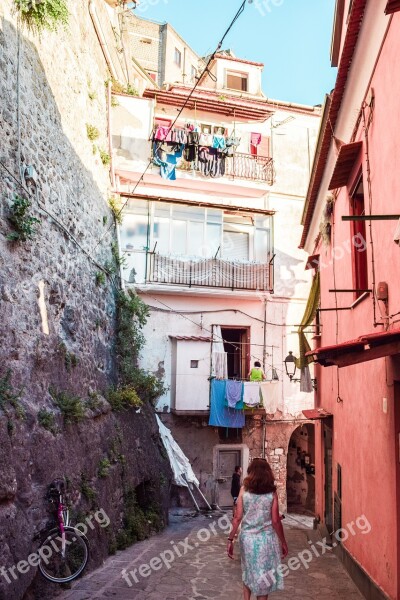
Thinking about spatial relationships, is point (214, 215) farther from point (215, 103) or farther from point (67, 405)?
point (67, 405)

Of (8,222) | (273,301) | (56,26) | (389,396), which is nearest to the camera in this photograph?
(389,396)

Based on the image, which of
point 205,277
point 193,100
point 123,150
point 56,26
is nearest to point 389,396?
point 56,26

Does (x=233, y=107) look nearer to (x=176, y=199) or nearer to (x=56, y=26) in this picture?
(x=176, y=199)

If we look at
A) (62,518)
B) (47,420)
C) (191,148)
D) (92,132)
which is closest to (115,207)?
(92,132)

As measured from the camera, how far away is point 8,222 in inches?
275

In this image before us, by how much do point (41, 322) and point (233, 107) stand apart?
13.1 meters

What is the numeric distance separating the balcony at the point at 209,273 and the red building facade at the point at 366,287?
7.20m

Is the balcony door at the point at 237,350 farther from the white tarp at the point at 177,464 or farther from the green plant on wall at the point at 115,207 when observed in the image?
the green plant on wall at the point at 115,207

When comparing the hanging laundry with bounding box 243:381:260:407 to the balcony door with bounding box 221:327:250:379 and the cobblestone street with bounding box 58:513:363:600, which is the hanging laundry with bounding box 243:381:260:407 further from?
the cobblestone street with bounding box 58:513:363:600

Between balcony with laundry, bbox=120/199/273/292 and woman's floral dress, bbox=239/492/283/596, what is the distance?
38.1ft

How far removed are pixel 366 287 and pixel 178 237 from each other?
34.1 ft

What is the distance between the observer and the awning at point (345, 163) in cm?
698

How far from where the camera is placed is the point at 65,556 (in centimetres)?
685

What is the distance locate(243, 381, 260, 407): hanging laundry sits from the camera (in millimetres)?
15820
